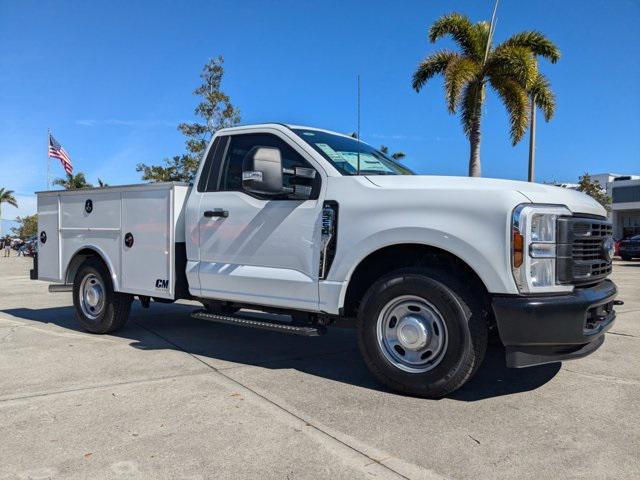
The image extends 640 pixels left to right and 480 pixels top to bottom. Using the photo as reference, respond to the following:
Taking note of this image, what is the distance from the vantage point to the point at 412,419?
3.62m

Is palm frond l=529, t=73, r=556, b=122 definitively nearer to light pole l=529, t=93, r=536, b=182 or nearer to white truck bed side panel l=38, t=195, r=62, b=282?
light pole l=529, t=93, r=536, b=182

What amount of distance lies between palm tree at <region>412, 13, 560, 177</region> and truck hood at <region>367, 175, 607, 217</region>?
14418 millimetres

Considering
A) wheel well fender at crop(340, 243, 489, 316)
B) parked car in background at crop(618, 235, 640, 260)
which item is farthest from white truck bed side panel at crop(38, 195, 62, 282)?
parked car in background at crop(618, 235, 640, 260)

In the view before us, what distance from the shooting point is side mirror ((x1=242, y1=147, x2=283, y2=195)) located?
178 inches

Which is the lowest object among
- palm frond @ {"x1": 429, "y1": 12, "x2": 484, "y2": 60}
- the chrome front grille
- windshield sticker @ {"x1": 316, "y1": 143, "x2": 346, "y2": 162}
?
the chrome front grille

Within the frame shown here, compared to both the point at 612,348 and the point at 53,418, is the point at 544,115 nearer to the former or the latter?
the point at 612,348

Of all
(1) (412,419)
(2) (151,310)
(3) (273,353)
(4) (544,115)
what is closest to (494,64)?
(4) (544,115)

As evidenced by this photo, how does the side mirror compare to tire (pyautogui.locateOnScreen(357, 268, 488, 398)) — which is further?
the side mirror

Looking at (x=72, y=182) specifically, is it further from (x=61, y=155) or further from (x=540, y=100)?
(x=540, y=100)

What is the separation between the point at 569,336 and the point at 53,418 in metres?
3.43

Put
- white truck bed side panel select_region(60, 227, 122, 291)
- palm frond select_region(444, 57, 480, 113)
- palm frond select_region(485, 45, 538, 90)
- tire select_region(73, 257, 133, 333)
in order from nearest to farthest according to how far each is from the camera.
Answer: white truck bed side panel select_region(60, 227, 122, 291) < tire select_region(73, 257, 133, 333) < palm frond select_region(485, 45, 538, 90) < palm frond select_region(444, 57, 480, 113)

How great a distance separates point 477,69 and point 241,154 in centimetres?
1472

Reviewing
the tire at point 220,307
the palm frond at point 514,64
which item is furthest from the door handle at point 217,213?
the palm frond at point 514,64

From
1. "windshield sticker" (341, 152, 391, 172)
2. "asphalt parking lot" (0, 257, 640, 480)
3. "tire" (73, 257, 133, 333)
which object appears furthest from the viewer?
"tire" (73, 257, 133, 333)
